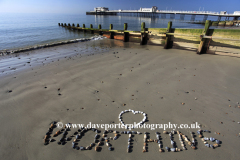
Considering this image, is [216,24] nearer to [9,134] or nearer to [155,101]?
[155,101]

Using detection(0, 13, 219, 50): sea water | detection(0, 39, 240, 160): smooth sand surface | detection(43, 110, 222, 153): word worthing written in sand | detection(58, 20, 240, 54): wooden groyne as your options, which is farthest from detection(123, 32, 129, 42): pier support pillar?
detection(43, 110, 222, 153): word worthing written in sand

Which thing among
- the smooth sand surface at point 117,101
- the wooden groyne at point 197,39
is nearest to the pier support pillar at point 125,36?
the wooden groyne at point 197,39

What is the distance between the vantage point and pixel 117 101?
16.9 feet

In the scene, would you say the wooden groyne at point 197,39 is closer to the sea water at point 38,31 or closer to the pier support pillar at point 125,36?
the pier support pillar at point 125,36

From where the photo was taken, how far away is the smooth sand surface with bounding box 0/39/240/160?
132 inches

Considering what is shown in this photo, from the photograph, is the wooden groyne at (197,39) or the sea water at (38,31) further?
the sea water at (38,31)

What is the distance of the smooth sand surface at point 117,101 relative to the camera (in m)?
3.35

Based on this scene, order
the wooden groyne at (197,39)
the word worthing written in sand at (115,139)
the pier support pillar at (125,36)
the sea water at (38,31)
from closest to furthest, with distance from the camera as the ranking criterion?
the word worthing written in sand at (115,139), the wooden groyne at (197,39), the pier support pillar at (125,36), the sea water at (38,31)

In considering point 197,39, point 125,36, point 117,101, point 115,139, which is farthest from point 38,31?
point 115,139

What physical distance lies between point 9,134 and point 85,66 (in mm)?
Result: 5329

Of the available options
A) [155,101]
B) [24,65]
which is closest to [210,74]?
[155,101]

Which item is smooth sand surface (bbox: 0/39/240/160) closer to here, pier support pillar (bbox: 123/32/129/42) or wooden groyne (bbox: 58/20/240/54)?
wooden groyne (bbox: 58/20/240/54)

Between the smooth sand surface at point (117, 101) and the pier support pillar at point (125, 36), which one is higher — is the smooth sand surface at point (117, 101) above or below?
below

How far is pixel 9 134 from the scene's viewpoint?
382 centimetres
